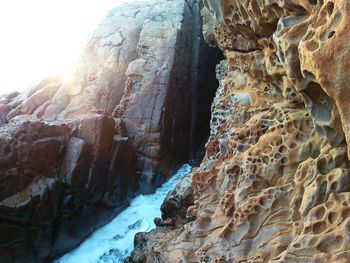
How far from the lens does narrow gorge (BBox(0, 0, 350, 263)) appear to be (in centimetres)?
449

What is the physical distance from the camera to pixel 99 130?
11.5 metres

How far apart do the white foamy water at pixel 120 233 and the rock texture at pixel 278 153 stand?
6.59ft

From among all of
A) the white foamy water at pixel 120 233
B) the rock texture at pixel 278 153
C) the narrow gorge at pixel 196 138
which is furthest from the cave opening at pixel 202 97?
the rock texture at pixel 278 153

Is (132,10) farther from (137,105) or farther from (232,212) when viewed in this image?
(232,212)

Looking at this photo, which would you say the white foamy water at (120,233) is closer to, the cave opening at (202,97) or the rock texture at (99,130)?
the rock texture at (99,130)

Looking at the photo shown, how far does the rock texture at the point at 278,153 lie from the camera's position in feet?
13.1

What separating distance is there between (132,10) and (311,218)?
1456 centimetres

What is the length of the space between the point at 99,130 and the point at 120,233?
9.44 ft

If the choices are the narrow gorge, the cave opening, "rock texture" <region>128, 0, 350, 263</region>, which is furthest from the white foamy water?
the cave opening

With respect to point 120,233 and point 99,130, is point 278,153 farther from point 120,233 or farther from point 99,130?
point 99,130

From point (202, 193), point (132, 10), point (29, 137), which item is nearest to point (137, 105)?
point (29, 137)

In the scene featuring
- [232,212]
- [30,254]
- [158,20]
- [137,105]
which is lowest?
[30,254]

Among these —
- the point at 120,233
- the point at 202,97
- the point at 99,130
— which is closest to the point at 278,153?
the point at 120,233

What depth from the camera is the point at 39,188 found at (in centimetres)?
988
